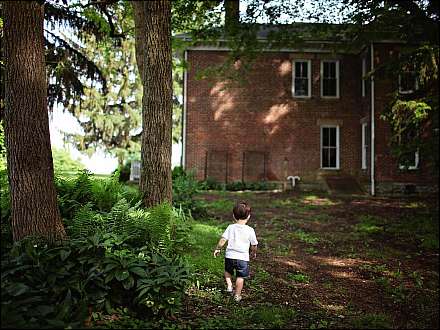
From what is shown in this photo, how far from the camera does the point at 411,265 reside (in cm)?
825

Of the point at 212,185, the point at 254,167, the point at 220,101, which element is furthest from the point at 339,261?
the point at 220,101

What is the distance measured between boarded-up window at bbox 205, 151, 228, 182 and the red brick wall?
0.16 m

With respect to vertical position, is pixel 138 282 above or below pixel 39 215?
below

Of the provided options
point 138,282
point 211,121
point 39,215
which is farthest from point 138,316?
point 211,121

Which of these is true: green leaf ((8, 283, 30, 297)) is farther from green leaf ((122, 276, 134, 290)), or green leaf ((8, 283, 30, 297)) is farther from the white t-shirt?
the white t-shirt

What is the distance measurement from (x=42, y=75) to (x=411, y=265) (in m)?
7.00

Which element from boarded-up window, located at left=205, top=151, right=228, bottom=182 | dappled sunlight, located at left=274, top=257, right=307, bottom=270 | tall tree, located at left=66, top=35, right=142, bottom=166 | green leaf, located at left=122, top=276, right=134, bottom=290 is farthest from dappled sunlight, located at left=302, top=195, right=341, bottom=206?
tall tree, located at left=66, top=35, right=142, bottom=166

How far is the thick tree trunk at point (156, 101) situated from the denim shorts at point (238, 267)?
2486mm

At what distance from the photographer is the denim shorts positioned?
560cm

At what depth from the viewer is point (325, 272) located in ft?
24.7

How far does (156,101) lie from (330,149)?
53.5 ft

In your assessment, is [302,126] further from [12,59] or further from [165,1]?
[12,59]

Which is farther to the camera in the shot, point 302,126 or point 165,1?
point 302,126

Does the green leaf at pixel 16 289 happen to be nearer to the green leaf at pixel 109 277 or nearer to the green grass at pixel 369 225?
the green leaf at pixel 109 277
